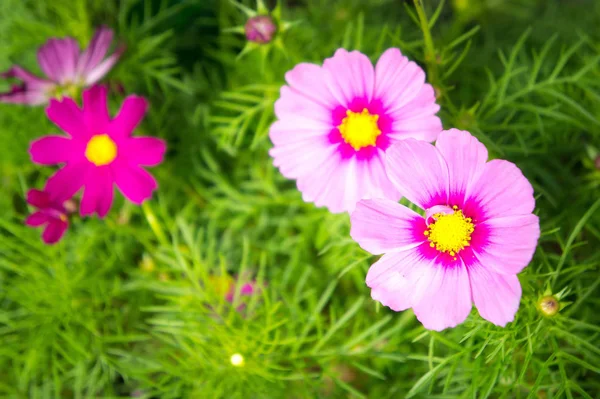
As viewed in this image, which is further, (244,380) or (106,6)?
(106,6)

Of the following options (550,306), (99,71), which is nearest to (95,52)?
(99,71)

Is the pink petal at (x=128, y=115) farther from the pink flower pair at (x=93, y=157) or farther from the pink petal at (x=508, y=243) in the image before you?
the pink petal at (x=508, y=243)

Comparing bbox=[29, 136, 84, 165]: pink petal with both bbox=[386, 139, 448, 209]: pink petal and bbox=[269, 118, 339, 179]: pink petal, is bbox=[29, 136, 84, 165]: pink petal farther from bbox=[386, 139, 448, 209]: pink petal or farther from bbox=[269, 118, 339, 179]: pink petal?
bbox=[386, 139, 448, 209]: pink petal

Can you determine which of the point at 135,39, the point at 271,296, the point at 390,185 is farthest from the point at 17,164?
the point at 390,185

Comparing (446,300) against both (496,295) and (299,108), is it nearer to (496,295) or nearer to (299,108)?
(496,295)

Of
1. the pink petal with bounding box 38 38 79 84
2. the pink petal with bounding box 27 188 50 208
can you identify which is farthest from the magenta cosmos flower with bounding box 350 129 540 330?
the pink petal with bounding box 38 38 79 84

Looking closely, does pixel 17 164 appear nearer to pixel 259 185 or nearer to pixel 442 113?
pixel 259 185

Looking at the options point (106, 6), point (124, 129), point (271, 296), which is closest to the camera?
point (124, 129)
